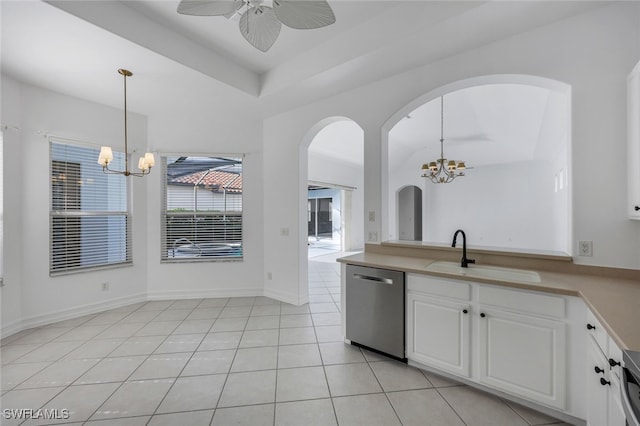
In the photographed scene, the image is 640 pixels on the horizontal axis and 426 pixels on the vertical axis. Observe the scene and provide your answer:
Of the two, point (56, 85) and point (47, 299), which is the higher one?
point (56, 85)

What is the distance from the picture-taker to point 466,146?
7.03m

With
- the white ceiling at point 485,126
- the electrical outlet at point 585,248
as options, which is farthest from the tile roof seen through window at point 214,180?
the electrical outlet at point 585,248

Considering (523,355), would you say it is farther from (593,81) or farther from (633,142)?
(593,81)

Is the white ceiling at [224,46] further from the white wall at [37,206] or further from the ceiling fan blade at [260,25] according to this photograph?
the ceiling fan blade at [260,25]

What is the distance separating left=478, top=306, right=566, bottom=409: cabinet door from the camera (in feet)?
5.09

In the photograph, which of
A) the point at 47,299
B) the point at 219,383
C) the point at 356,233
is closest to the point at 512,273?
the point at 219,383

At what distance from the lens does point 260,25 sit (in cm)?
166

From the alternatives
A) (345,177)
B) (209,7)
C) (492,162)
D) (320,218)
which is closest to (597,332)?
(209,7)

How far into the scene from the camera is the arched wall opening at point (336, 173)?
3.71 meters

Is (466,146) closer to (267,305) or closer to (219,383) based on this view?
(267,305)

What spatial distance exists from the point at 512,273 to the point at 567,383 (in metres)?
0.76

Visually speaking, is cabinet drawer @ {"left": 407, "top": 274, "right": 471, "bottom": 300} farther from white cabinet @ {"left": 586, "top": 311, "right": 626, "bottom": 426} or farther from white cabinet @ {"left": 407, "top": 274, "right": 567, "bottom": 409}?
white cabinet @ {"left": 586, "top": 311, "right": 626, "bottom": 426}

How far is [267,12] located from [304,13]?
0.82ft

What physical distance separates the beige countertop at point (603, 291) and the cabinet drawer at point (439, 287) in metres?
0.05
